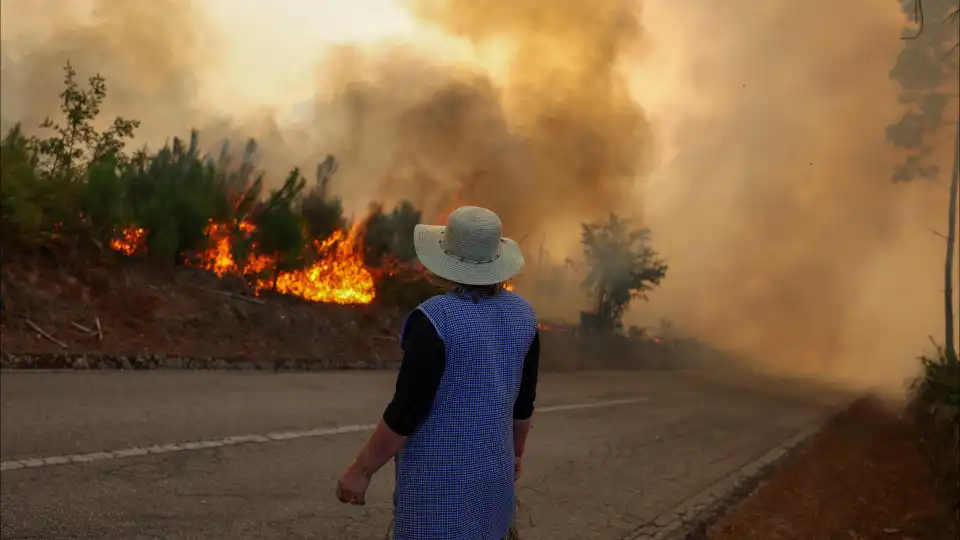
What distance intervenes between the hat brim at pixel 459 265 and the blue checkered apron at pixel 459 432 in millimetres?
60

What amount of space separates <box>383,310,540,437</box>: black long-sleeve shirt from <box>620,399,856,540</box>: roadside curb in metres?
3.02

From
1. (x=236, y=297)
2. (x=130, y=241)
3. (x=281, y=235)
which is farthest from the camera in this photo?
(x=281, y=235)

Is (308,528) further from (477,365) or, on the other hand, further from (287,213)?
(287,213)

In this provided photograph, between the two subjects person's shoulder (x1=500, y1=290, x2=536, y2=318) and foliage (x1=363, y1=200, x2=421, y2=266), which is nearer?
person's shoulder (x1=500, y1=290, x2=536, y2=318)

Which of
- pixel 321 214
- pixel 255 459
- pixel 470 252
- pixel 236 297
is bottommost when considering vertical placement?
pixel 255 459

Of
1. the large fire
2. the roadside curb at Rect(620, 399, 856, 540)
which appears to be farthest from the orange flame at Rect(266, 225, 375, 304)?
the roadside curb at Rect(620, 399, 856, 540)

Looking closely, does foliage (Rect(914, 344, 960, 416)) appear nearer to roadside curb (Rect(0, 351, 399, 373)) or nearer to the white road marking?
the white road marking

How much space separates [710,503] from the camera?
534cm

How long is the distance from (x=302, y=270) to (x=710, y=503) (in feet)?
44.3

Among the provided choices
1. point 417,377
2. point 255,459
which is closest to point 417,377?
point 417,377

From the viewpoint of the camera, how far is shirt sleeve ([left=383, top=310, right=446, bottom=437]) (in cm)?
189

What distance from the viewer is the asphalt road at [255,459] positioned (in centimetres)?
407

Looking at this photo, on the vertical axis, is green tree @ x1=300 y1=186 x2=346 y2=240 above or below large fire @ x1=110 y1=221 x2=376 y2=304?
above

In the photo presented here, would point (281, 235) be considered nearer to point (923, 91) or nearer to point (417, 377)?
point (923, 91)
